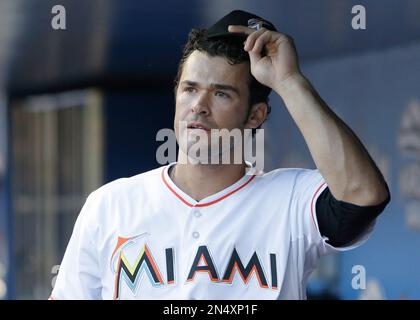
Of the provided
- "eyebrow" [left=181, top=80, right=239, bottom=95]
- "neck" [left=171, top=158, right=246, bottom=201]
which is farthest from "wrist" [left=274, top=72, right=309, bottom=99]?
"neck" [left=171, top=158, right=246, bottom=201]

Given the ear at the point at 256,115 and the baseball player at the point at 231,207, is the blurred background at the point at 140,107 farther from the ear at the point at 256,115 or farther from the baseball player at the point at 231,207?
the baseball player at the point at 231,207

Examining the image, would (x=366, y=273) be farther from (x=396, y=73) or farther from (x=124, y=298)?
(x=124, y=298)

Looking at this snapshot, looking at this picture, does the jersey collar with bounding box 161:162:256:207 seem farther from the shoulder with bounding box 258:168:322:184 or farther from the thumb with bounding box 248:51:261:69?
the thumb with bounding box 248:51:261:69

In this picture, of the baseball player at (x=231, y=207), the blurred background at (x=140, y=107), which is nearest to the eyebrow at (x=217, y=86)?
the baseball player at (x=231, y=207)

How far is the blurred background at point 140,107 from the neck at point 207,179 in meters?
1.86

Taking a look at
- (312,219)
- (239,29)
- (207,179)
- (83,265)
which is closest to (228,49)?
(239,29)

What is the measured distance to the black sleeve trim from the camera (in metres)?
1.66

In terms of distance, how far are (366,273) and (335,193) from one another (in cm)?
333

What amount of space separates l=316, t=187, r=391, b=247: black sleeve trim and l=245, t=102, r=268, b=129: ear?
0.27 metres

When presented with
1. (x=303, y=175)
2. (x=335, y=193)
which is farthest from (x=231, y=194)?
(x=335, y=193)

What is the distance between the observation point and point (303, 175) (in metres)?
1.85

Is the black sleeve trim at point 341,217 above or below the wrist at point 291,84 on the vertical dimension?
below

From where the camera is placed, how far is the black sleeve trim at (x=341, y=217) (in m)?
1.66

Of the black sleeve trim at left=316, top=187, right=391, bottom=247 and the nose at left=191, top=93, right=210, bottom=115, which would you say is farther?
the nose at left=191, top=93, right=210, bottom=115
